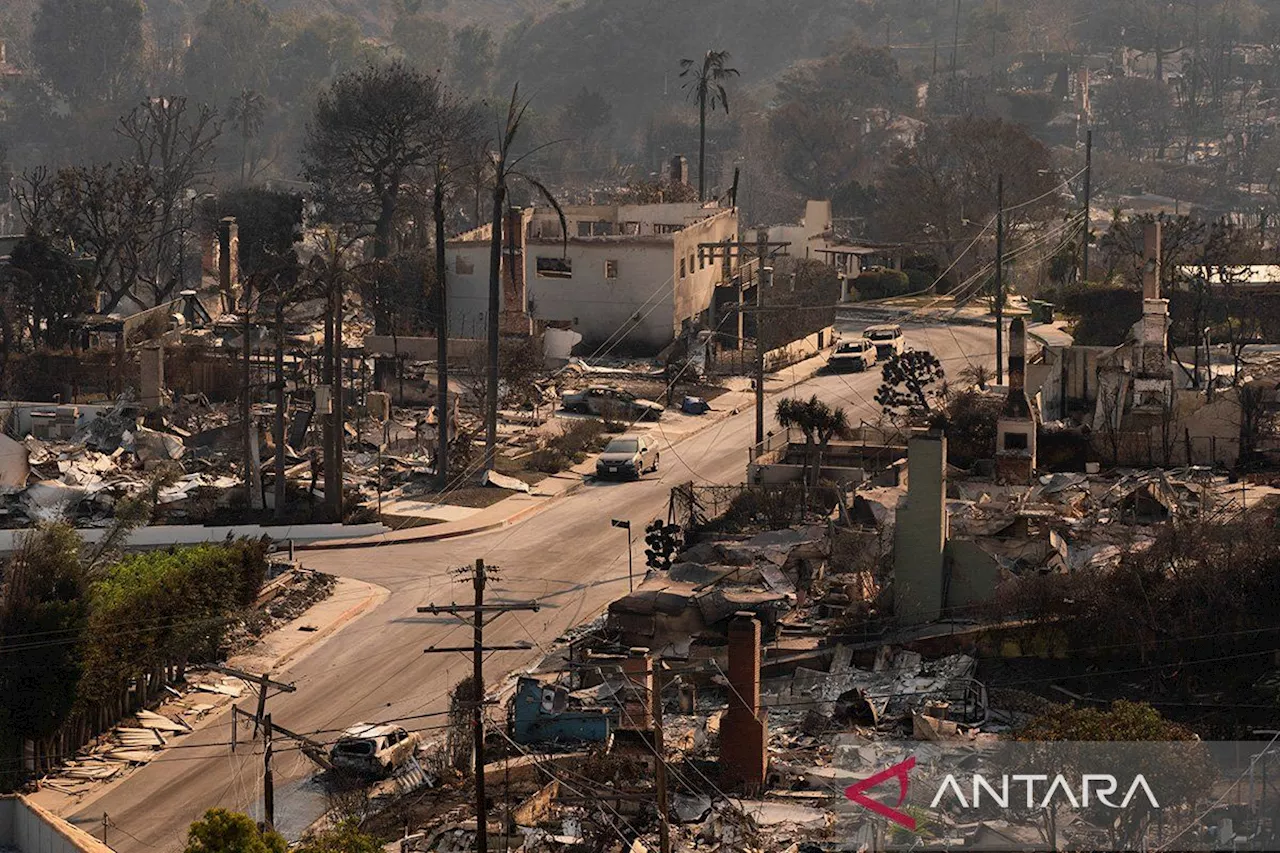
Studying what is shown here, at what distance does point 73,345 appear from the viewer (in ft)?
230

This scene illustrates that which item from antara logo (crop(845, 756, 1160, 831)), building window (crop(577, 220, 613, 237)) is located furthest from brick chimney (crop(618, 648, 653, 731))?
building window (crop(577, 220, 613, 237))

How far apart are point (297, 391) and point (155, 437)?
19.8ft


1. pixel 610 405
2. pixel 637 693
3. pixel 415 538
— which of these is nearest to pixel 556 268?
pixel 610 405

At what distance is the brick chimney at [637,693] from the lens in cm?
3350

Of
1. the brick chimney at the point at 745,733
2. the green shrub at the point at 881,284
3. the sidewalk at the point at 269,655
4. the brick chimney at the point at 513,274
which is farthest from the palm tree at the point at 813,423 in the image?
the green shrub at the point at 881,284

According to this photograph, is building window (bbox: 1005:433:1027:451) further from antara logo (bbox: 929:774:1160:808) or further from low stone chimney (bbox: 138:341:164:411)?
low stone chimney (bbox: 138:341:164:411)

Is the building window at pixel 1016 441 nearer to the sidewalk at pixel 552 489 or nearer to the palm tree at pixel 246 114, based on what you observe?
the sidewalk at pixel 552 489

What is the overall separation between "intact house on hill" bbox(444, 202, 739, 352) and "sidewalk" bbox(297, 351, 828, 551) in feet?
19.2

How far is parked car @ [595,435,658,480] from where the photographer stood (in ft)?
178

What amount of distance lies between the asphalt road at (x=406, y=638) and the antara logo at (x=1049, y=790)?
893 centimetres

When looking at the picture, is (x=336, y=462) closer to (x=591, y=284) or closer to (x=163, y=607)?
(x=163, y=607)

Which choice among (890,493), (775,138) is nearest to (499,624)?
(890,493)

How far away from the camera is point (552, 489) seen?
53.4 metres

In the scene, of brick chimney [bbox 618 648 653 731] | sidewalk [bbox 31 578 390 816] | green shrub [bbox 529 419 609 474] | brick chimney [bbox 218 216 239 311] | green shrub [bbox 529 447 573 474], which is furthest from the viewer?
brick chimney [bbox 218 216 239 311]
